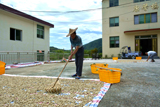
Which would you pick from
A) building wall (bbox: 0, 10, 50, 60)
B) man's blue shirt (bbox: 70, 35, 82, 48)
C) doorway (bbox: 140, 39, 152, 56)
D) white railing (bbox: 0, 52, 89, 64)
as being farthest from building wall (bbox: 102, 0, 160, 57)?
man's blue shirt (bbox: 70, 35, 82, 48)

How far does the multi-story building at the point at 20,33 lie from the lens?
29.6ft

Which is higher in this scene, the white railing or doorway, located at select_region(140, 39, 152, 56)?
doorway, located at select_region(140, 39, 152, 56)

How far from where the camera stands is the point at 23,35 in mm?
10859

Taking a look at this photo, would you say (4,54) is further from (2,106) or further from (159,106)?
(159,106)

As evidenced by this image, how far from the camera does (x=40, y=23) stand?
12.8 m

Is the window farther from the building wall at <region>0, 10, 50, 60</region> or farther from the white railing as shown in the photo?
the white railing

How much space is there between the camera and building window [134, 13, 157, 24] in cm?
1580

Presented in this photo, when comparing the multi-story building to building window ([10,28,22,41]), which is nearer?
the multi-story building

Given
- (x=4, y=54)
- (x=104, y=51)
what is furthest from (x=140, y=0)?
(x=4, y=54)

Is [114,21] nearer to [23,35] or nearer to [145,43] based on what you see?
[145,43]

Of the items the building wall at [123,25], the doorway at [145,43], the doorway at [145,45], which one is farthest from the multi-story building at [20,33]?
the doorway at [145,45]

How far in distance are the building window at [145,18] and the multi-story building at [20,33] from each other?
11438 millimetres

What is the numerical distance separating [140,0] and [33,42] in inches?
576

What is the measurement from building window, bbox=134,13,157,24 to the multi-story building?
11438 mm
